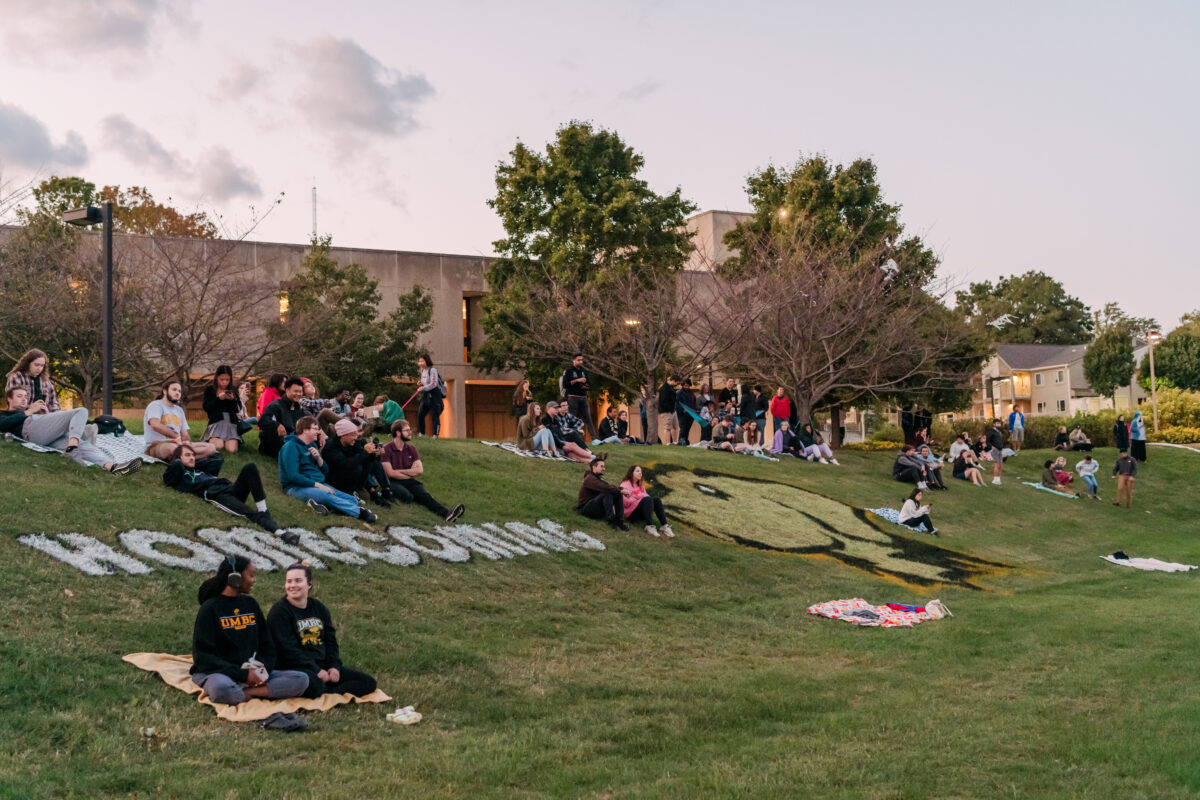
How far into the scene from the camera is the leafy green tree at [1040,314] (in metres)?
126

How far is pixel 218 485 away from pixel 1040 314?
124 meters

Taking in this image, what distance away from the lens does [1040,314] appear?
417 feet

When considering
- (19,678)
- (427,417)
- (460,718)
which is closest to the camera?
(19,678)

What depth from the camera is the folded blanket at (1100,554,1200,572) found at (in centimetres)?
2470

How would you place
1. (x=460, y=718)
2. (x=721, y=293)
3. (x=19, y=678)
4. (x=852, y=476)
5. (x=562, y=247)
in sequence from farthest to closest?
(x=562, y=247) < (x=721, y=293) < (x=852, y=476) < (x=460, y=718) < (x=19, y=678)

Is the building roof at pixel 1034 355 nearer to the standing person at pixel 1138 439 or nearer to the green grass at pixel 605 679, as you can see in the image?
the standing person at pixel 1138 439

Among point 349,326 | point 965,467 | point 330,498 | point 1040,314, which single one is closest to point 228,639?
point 330,498

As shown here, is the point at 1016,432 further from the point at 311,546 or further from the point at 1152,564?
the point at 311,546

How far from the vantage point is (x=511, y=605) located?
→ 1504 centimetres

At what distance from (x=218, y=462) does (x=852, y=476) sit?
2114 centimetres

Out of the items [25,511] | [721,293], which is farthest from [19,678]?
[721,293]

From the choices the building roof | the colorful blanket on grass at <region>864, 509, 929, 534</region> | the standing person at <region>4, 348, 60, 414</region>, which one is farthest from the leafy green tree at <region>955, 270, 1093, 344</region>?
the standing person at <region>4, 348, 60, 414</region>

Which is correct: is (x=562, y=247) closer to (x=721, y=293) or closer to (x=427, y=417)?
(x=721, y=293)

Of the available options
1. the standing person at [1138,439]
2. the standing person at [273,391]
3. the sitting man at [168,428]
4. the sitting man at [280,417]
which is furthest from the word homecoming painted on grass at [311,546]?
the standing person at [1138,439]
